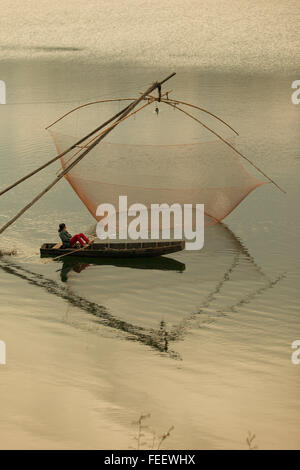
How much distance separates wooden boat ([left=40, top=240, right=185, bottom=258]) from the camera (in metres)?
13.6

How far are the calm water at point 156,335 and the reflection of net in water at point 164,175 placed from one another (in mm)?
1115

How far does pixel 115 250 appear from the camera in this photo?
13.7 meters

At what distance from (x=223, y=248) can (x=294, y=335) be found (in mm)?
4530

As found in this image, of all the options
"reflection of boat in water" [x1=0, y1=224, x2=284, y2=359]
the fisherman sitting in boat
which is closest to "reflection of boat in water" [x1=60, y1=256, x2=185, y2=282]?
"reflection of boat in water" [x1=0, y1=224, x2=284, y2=359]

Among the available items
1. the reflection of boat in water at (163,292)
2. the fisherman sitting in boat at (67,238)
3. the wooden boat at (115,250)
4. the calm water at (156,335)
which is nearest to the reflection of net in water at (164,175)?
the calm water at (156,335)

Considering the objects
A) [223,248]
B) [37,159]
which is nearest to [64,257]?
[223,248]

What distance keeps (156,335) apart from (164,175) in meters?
8.48

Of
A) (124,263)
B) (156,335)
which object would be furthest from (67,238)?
(156,335)

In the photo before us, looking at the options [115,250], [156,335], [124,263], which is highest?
[115,250]

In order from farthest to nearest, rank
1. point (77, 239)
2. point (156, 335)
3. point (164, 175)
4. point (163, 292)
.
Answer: point (164, 175), point (77, 239), point (163, 292), point (156, 335)

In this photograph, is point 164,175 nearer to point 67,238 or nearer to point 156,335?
point 67,238

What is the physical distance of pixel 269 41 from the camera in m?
42.9
